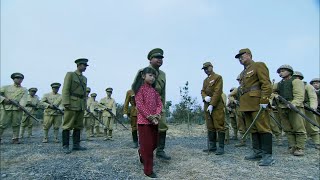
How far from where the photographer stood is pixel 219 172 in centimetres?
498

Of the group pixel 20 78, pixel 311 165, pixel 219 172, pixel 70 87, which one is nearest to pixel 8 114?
pixel 20 78

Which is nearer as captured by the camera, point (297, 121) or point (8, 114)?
point (297, 121)

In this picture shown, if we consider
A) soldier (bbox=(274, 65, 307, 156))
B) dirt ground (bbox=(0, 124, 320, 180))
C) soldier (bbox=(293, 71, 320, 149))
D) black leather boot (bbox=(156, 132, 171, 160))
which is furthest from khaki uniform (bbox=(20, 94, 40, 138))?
soldier (bbox=(293, 71, 320, 149))

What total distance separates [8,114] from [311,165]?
363 inches

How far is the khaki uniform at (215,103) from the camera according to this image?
6688 mm

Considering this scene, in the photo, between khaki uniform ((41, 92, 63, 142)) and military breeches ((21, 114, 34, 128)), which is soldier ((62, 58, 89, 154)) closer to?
khaki uniform ((41, 92, 63, 142))

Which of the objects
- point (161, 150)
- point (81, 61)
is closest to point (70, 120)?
point (81, 61)

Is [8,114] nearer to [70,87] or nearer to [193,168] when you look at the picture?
[70,87]

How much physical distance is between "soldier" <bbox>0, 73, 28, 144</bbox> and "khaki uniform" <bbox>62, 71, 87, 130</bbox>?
337 cm

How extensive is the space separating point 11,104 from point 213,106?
6998mm

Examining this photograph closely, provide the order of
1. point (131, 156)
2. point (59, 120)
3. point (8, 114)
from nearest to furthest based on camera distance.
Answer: point (131, 156), point (8, 114), point (59, 120)

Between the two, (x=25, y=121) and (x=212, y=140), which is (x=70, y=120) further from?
(x=25, y=121)

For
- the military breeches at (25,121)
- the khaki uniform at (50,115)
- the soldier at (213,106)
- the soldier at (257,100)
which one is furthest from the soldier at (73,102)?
the military breeches at (25,121)

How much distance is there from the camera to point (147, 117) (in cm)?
478
